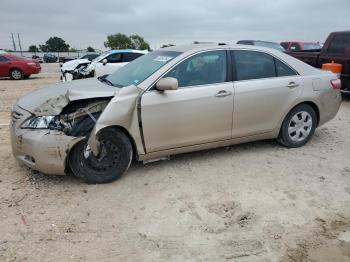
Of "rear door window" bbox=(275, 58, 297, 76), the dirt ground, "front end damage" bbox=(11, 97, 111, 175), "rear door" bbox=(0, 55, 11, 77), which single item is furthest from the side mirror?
"rear door" bbox=(0, 55, 11, 77)

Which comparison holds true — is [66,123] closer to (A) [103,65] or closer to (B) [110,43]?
(A) [103,65]

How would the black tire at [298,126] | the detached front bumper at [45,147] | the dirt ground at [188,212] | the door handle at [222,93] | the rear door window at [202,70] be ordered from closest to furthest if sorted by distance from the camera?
the dirt ground at [188,212]
the detached front bumper at [45,147]
the rear door window at [202,70]
the door handle at [222,93]
the black tire at [298,126]

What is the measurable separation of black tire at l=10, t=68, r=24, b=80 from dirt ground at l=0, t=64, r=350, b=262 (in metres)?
15.1

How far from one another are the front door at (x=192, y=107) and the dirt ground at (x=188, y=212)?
0.44 meters

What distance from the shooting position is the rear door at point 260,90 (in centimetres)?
491

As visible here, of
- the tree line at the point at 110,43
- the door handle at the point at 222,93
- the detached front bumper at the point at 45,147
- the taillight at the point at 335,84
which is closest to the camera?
the detached front bumper at the point at 45,147

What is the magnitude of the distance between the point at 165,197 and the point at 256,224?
1.06 meters

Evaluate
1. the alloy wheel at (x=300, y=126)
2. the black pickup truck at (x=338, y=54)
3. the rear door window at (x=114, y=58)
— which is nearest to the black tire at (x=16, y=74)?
the rear door window at (x=114, y=58)

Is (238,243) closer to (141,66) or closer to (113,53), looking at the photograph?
(141,66)

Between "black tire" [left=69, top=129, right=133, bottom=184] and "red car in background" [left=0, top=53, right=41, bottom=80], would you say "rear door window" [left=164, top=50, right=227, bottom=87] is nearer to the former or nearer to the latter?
"black tire" [left=69, top=129, right=133, bottom=184]

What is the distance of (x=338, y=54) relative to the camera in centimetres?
962

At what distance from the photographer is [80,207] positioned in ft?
12.4

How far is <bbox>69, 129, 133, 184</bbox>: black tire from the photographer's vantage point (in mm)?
4156

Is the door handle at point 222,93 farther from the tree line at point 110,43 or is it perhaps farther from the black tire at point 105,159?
the tree line at point 110,43
